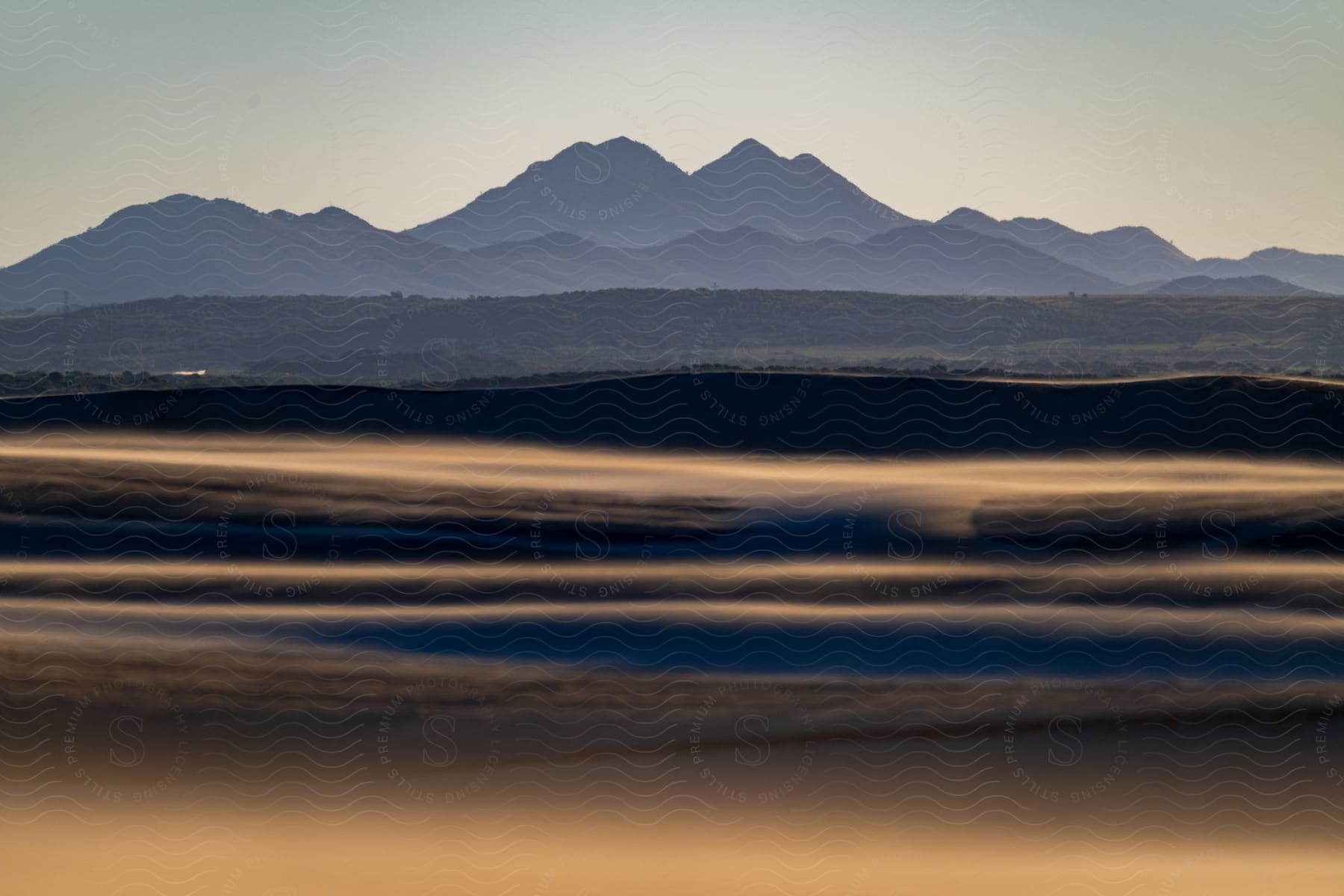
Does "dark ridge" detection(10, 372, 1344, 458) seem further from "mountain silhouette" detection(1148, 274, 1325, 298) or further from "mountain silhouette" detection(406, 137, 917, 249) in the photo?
Result: "mountain silhouette" detection(1148, 274, 1325, 298)

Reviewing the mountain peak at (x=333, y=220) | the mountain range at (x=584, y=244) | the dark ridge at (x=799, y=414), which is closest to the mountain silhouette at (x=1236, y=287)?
the mountain range at (x=584, y=244)

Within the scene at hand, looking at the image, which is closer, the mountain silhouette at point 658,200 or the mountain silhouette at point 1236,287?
the mountain silhouette at point 658,200

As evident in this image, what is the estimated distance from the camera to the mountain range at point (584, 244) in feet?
25.3

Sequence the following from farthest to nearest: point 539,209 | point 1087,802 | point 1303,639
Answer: point 539,209
point 1303,639
point 1087,802

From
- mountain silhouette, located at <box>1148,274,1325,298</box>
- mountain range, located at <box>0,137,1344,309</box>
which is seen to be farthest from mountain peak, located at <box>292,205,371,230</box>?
mountain silhouette, located at <box>1148,274,1325,298</box>

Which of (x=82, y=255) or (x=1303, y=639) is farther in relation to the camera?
(x=82, y=255)

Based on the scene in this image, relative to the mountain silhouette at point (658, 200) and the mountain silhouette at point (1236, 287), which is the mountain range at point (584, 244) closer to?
the mountain silhouette at point (658, 200)

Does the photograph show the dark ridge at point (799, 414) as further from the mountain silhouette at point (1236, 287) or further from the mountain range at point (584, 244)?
the mountain silhouette at point (1236, 287)

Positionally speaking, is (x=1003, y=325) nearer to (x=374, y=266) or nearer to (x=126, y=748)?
(x=374, y=266)

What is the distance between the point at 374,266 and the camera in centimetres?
976

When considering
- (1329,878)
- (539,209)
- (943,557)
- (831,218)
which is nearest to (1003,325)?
(831,218)

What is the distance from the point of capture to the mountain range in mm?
7711

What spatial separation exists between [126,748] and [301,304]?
7040 mm

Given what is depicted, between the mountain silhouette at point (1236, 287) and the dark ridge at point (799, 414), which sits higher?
the mountain silhouette at point (1236, 287)
